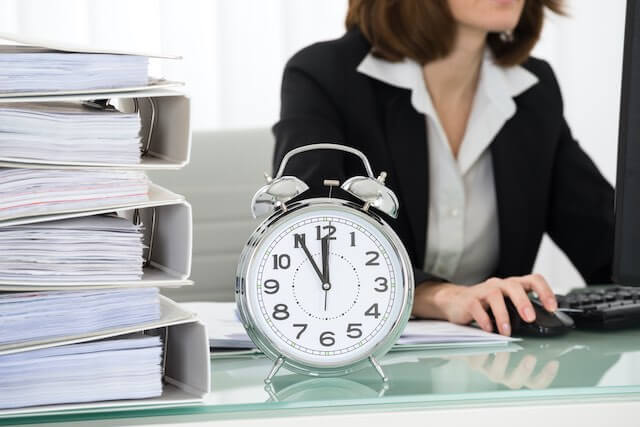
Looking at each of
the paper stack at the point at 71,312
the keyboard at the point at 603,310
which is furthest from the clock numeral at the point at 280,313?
the keyboard at the point at 603,310

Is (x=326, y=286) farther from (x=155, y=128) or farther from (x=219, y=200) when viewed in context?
(x=219, y=200)

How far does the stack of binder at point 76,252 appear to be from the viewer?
74 centimetres

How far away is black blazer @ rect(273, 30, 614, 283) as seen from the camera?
166 centimetres

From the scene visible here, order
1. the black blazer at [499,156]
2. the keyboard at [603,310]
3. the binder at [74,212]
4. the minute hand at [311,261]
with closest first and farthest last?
the binder at [74,212], the minute hand at [311,261], the keyboard at [603,310], the black blazer at [499,156]

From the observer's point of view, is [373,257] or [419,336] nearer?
[373,257]

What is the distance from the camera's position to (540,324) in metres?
1.02

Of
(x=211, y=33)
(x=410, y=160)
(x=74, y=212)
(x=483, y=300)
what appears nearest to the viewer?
(x=74, y=212)

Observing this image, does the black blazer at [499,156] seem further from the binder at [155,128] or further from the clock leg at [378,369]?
the clock leg at [378,369]

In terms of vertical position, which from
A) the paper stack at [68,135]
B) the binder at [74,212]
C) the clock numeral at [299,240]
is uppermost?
the paper stack at [68,135]

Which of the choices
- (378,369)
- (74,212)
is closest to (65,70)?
(74,212)

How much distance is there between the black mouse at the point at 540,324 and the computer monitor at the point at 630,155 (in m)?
0.17

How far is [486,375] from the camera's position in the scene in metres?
0.84

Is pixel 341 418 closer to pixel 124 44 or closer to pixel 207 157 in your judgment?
pixel 207 157

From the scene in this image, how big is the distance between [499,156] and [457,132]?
0.11 metres
